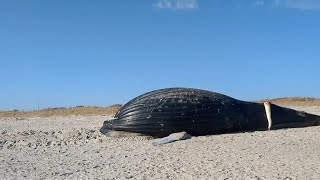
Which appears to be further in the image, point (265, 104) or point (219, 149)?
point (265, 104)

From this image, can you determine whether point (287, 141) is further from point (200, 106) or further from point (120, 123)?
point (120, 123)

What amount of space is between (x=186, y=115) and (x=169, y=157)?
345 cm

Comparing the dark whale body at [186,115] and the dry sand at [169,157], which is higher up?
the dark whale body at [186,115]

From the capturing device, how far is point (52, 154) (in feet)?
39.7

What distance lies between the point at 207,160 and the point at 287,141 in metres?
3.19

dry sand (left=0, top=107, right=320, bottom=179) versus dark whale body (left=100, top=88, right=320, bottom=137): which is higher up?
dark whale body (left=100, top=88, right=320, bottom=137)

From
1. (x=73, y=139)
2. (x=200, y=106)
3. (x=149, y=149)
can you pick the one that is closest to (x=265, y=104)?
(x=200, y=106)

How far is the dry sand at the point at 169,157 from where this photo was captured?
29.8 ft

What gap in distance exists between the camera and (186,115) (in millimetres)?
14078

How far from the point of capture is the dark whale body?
14.0 meters

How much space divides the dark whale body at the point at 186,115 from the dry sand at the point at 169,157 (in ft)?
1.62

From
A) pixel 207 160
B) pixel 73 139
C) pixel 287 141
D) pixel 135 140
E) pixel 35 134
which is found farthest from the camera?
pixel 35 134

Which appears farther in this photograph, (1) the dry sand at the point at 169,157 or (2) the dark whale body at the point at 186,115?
(2) the dark whale body at the point at 186,115

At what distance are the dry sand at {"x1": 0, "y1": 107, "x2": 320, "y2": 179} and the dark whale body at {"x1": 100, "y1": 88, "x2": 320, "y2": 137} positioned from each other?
0.49m
